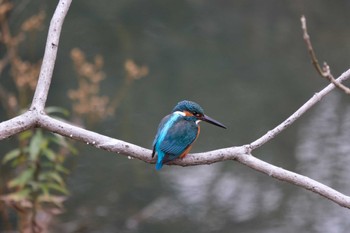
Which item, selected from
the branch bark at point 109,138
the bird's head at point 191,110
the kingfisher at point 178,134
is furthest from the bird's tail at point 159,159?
the bird's head at point 191,110

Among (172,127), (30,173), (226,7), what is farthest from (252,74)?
(172,127)

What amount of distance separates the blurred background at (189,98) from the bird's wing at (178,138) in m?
1.14

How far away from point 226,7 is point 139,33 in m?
0.98

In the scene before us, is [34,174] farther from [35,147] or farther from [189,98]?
[189,98]

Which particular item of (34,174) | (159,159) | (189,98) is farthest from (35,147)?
(189,98)

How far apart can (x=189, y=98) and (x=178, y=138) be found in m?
3.04

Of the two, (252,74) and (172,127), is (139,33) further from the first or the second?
(172,127)

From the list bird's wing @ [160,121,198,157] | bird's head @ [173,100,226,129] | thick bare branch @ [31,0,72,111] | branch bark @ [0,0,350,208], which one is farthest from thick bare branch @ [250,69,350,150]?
thick bare branch @ [31,0,72,111]

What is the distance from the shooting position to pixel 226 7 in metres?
6.95

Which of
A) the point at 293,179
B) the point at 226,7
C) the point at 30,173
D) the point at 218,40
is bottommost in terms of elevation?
the point at 293,179

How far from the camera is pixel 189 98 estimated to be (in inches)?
214

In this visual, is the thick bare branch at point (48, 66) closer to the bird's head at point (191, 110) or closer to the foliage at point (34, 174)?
the bird's head at point (191, 110)

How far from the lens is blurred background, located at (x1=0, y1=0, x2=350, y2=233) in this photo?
14.4 feet

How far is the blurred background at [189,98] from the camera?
14.4ft
